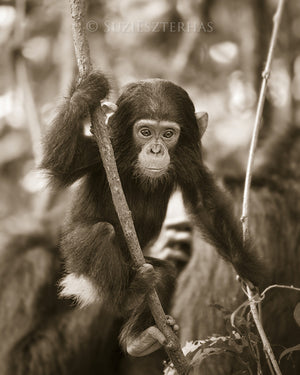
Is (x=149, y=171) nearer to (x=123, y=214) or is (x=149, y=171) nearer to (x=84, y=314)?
(x=123, y=214)

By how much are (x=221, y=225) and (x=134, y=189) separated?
1.27 ft

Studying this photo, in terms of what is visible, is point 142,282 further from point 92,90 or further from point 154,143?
point 92,90

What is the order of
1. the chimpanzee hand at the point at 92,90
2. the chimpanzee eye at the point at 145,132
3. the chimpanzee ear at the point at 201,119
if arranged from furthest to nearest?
the chimpanzee ear at the point at 201,119, the chimpanzee eye at the point at 145,132, the chimpanzee hand at the point at 92,90

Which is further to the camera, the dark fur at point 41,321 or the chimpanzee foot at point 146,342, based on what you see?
the dark fur at point 41,321

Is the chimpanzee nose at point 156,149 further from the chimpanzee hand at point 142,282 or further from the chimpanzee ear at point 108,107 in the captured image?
the chimpanzee hand at point 142,282

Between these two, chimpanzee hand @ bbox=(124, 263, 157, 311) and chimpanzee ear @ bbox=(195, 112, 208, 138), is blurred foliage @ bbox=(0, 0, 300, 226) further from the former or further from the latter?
chimpanzee hand @ bbox=(124, 263, 157, 311)

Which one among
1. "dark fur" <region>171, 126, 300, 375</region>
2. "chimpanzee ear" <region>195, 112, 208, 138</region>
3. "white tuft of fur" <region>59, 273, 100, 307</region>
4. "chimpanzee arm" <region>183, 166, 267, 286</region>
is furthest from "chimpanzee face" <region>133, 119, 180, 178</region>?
"dark fur" <region>171, 126, 300, 375</region>

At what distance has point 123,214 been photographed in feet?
5.42

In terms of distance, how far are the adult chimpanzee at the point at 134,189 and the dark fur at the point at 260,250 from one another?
0.62 m

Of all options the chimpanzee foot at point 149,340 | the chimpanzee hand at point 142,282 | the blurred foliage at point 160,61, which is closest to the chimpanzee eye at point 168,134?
the chimpanzee hand at point 142,282

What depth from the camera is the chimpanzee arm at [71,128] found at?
175 centimetres

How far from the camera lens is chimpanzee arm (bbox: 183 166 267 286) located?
2225mm

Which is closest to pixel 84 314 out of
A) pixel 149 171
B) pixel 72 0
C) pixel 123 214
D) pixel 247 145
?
pixel 247 145

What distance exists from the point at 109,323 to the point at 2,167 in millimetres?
1840
